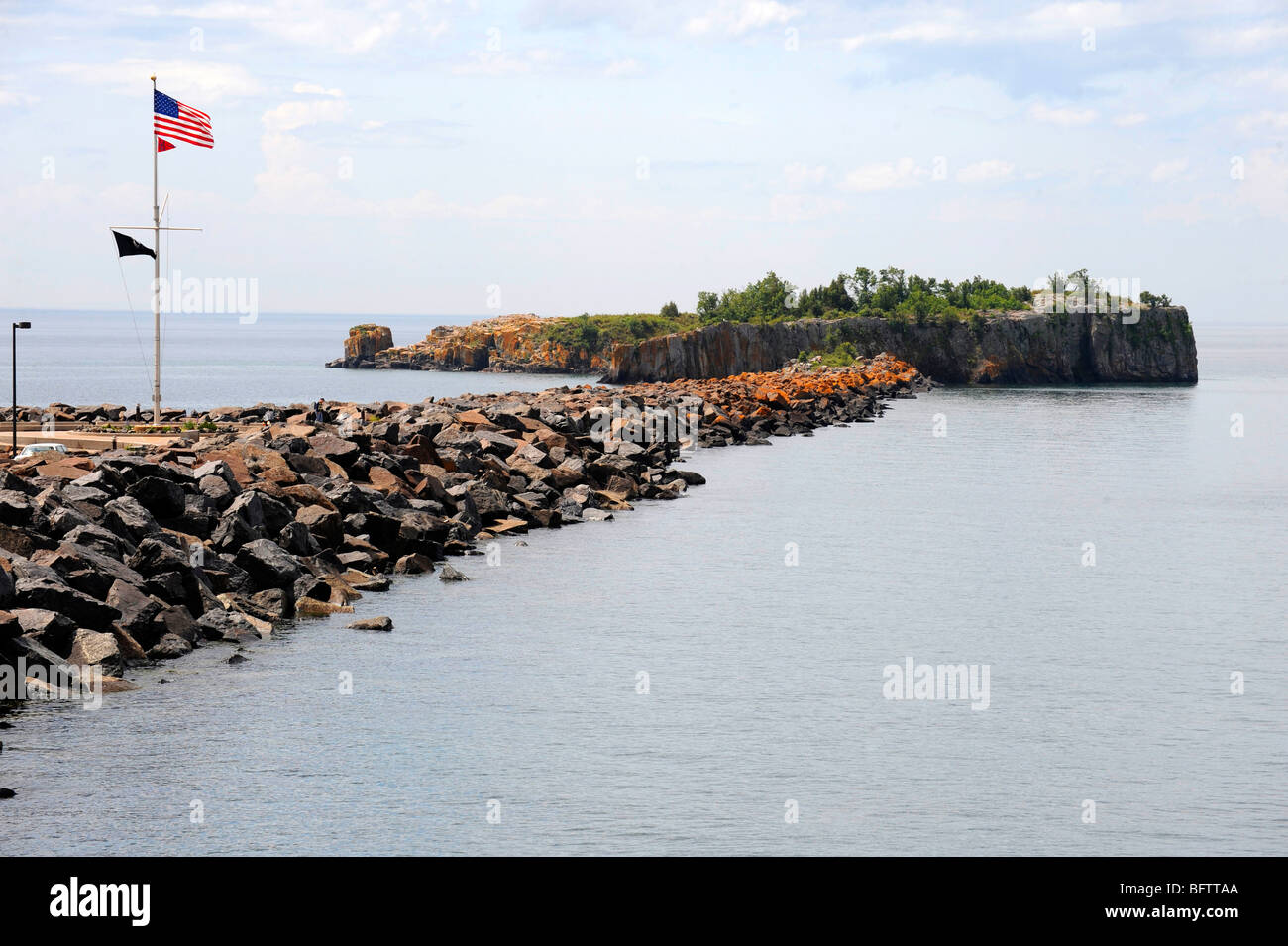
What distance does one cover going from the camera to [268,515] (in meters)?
30.2

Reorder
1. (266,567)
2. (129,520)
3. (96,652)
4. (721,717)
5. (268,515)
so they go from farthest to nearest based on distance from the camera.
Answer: (268,515), (266,567), (129,520), (96,652), (721,717)

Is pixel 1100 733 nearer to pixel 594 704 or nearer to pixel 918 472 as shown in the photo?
pixel 594 704

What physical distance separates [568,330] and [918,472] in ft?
463

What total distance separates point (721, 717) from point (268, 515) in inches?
581

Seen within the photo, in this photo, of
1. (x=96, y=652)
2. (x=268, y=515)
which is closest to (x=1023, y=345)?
(x=268, y=515)

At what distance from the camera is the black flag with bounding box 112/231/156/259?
45.5 meters

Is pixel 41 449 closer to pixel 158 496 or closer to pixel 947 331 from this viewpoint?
pixel 158 496

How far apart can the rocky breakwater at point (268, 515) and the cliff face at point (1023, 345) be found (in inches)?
4121

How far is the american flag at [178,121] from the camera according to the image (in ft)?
145

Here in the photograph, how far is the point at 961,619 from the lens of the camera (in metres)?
27.5

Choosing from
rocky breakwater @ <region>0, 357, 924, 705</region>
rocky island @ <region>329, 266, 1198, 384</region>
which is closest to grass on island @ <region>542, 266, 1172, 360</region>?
rocky island @ <region>329, 266, 1198, 384</region>

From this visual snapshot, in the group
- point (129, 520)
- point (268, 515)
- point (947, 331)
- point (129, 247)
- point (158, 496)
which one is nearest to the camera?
point (129, 520)

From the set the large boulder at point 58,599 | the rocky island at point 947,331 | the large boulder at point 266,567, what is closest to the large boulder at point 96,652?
the large boulder at point 58,599
